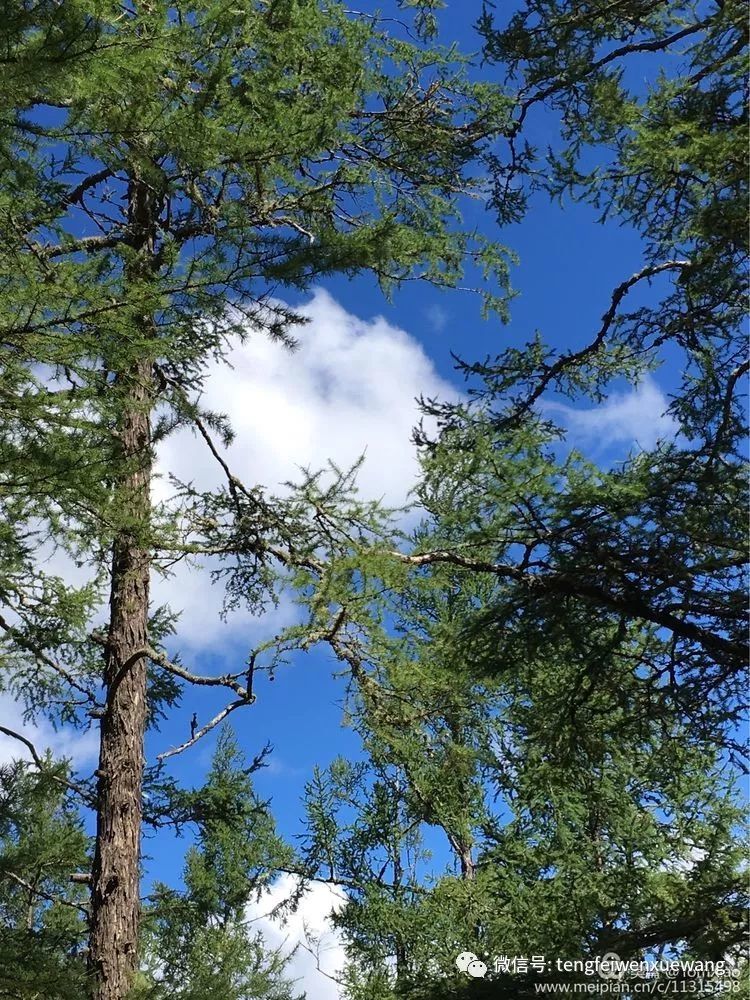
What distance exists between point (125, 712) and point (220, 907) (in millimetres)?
6875

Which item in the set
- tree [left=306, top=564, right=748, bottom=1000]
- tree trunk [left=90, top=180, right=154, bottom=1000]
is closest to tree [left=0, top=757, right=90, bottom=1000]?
tree trunk [left=90, top=180, right=154, bottom=1000]

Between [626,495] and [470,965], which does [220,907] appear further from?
[626,495]

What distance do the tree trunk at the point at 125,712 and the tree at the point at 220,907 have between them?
0.35 metres

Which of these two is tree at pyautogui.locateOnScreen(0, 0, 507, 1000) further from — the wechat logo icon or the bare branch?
the wechat logo icon

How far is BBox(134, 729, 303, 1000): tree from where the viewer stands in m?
8.06

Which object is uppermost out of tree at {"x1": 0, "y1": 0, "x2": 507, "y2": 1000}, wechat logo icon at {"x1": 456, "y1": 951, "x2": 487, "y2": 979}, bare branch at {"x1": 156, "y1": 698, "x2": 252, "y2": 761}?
tree at {"x1": 0, "y1": 0, "x2": 507, "y2": 1000}

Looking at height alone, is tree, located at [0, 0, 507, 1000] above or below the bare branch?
above

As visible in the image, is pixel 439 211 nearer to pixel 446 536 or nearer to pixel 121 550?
pixel 121 550

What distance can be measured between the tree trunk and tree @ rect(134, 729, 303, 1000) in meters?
0.35

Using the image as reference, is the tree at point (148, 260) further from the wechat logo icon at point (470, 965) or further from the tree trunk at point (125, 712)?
the wechat logo icon at point (470, 965)

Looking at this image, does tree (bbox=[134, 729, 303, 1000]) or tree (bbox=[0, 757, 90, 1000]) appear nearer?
tree (bbox=[0, 757, 90, 1000])

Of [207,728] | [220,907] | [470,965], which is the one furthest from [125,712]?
[220,907]

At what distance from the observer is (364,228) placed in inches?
285

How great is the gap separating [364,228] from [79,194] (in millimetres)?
2789
